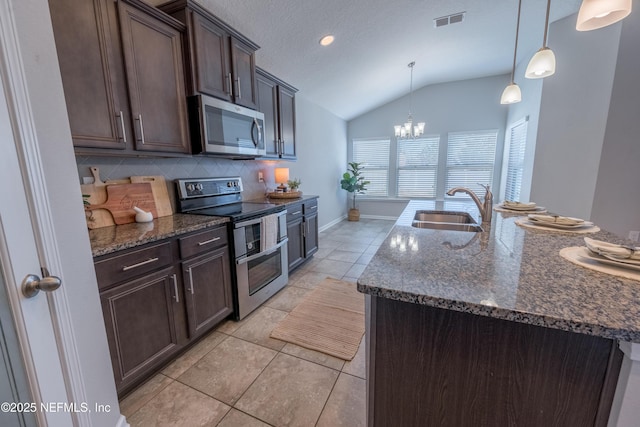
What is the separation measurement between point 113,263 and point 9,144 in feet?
2.33

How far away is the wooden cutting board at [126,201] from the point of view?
1.69 m

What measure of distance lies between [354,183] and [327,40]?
11.2 ft

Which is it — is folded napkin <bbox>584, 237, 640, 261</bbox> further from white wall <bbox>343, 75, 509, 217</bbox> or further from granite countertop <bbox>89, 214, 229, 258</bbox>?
white wall <bbox>343, 75, 509, 217</bbox>

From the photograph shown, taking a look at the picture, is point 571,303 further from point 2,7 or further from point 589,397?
point 2,7

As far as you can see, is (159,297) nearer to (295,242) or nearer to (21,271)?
(21,271)

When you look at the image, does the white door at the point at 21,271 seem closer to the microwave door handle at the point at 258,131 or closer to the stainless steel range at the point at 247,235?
the stainless steel range at the point at 247,235

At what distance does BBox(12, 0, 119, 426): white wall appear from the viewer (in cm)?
85

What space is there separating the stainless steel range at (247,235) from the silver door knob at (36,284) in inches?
46.7

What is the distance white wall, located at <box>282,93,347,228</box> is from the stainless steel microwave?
4.70 ft

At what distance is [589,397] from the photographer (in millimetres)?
694

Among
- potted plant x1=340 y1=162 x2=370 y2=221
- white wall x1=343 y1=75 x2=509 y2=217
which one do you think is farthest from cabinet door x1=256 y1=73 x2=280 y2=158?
white wall x1=343 y1=75 x2=509 y2=217

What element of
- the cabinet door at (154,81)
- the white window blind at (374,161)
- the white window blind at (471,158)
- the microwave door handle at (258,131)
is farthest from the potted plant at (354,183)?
the cabinet door at (154,81)

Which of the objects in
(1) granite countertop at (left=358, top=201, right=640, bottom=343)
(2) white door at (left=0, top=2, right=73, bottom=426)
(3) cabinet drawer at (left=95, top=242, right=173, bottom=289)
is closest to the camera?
(1) granite countertop at (left=358, top=201, right=640, bottom=343)

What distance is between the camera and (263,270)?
241cm
